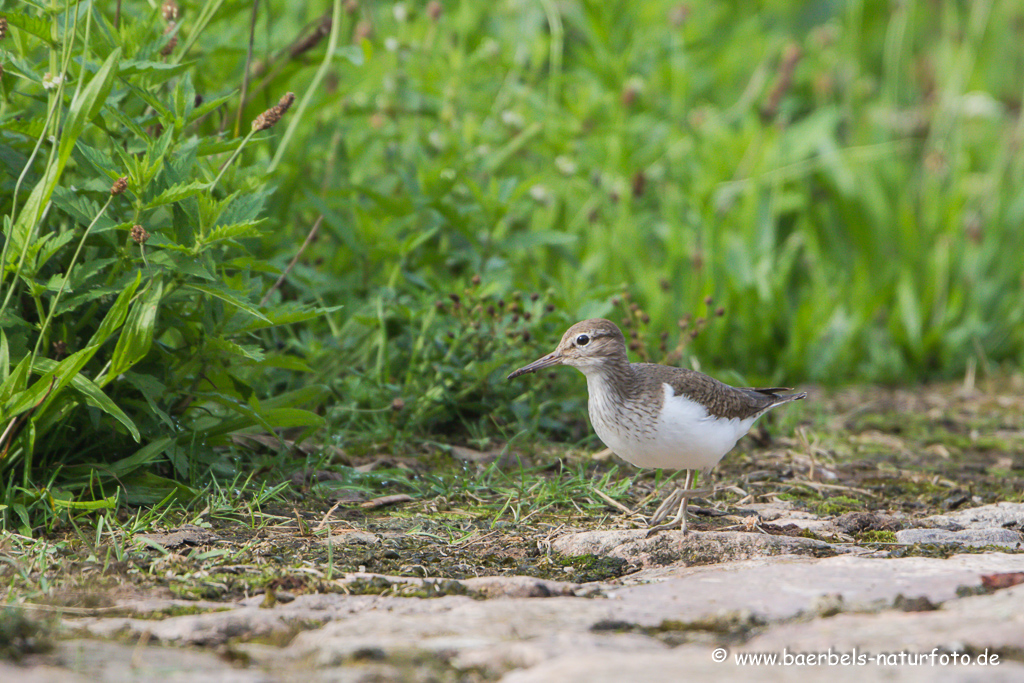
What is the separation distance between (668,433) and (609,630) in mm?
1232

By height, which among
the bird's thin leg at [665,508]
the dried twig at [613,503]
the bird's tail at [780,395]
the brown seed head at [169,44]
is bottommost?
the dried twig at [613,503]

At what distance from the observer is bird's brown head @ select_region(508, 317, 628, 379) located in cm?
405

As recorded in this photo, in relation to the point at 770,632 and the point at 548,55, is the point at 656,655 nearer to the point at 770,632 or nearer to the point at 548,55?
the point at 770,632

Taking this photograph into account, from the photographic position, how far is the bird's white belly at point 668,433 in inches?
144

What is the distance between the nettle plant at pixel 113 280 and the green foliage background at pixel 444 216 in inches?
0.6

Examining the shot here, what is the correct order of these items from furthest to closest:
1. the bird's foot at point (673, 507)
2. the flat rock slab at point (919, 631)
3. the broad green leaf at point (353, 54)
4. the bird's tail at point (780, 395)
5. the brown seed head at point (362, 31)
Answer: the brown seed head at point (362, 31) → the bird's tail at point (780, 395) → the broad green leaf at point (353, 54) → the bird's foot at point (673, 507) → the flat rock slab at point (919, 631)

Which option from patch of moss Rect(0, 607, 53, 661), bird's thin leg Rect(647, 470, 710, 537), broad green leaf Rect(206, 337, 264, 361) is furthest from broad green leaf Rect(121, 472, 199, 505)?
bird's thin leg Rect(647, 470, 710, 537)

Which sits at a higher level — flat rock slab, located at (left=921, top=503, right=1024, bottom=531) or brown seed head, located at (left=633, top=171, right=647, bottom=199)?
brown seed head, located at (left=633, top=171, right=647, bottom=199)

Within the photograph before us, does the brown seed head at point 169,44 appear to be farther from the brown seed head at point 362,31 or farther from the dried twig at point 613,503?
the dried twig at point 613,503

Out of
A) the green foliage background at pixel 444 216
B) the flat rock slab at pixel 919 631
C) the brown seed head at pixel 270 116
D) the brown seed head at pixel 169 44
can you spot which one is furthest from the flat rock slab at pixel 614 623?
the brown seed head at pixel 169 44

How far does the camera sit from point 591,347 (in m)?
4.09

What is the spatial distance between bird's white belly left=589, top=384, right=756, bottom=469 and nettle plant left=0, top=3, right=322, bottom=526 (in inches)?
44.8

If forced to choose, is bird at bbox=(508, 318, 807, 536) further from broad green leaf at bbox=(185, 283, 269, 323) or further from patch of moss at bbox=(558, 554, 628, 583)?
broad green leaf at bbox=(185, 283, 269, 323)

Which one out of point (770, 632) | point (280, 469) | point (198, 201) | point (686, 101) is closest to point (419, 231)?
point (280, 469)
